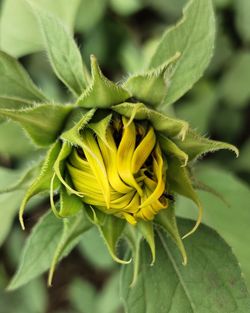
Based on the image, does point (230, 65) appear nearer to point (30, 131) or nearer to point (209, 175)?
point (209, 175)

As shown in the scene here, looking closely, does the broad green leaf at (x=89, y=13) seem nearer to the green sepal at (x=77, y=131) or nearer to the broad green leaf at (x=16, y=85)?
the broad green leaf at (x=16, y=85)

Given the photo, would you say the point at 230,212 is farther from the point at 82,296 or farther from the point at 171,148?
the point at 82,296

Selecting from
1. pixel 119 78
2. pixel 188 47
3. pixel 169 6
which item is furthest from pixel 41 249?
pixel 169 6

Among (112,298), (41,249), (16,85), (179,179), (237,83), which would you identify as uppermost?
(179,179)

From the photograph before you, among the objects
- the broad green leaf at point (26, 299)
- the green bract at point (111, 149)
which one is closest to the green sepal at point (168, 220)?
the green bract at point (111, 149)

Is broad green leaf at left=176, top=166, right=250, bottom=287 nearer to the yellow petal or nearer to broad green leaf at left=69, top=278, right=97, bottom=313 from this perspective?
the yellow petal

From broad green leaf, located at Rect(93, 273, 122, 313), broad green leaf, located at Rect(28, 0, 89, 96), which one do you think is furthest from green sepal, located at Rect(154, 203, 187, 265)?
broad green leaf, located at Rect(93, 273, 122, 313)

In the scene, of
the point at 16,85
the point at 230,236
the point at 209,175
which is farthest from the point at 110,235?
the point at 209,175
